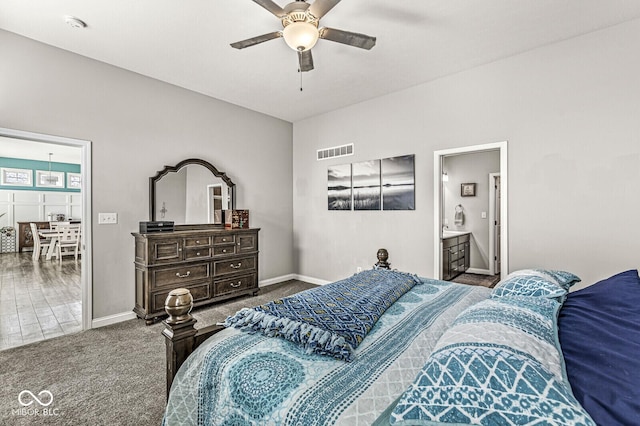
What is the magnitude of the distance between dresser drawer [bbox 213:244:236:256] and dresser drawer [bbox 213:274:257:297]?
0.37 metres

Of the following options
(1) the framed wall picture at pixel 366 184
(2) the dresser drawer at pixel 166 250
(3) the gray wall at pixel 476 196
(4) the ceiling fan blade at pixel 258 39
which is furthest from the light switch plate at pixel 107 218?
(3) the gray wall at pixel 476 196

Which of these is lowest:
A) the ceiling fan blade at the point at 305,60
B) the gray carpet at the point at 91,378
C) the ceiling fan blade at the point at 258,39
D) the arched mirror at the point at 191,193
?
the gray carpet at the point at 91,378

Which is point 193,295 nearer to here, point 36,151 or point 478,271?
point 478,271

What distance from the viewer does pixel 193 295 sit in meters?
3.71

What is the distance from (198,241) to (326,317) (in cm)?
289

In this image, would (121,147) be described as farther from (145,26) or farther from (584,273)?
(584,273)

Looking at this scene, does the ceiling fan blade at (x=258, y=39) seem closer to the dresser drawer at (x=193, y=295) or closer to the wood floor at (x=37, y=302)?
the dresser drawer at (x=193, y=295)

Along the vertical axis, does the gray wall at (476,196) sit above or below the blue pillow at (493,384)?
above

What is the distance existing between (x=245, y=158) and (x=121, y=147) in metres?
1.72

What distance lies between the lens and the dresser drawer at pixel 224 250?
3.96 metres

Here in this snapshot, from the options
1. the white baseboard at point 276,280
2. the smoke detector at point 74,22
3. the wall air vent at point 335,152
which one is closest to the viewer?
the smoke detector at point 74,22

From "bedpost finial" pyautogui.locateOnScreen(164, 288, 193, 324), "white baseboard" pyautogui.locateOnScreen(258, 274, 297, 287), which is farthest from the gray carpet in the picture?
"white baseboard" pyautogui.locateOnScreen(258, 274, 297, 287)

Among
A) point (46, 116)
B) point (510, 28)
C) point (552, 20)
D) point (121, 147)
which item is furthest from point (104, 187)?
point (552, 20)

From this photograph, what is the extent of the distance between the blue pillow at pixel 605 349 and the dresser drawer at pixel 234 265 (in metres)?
3.59
